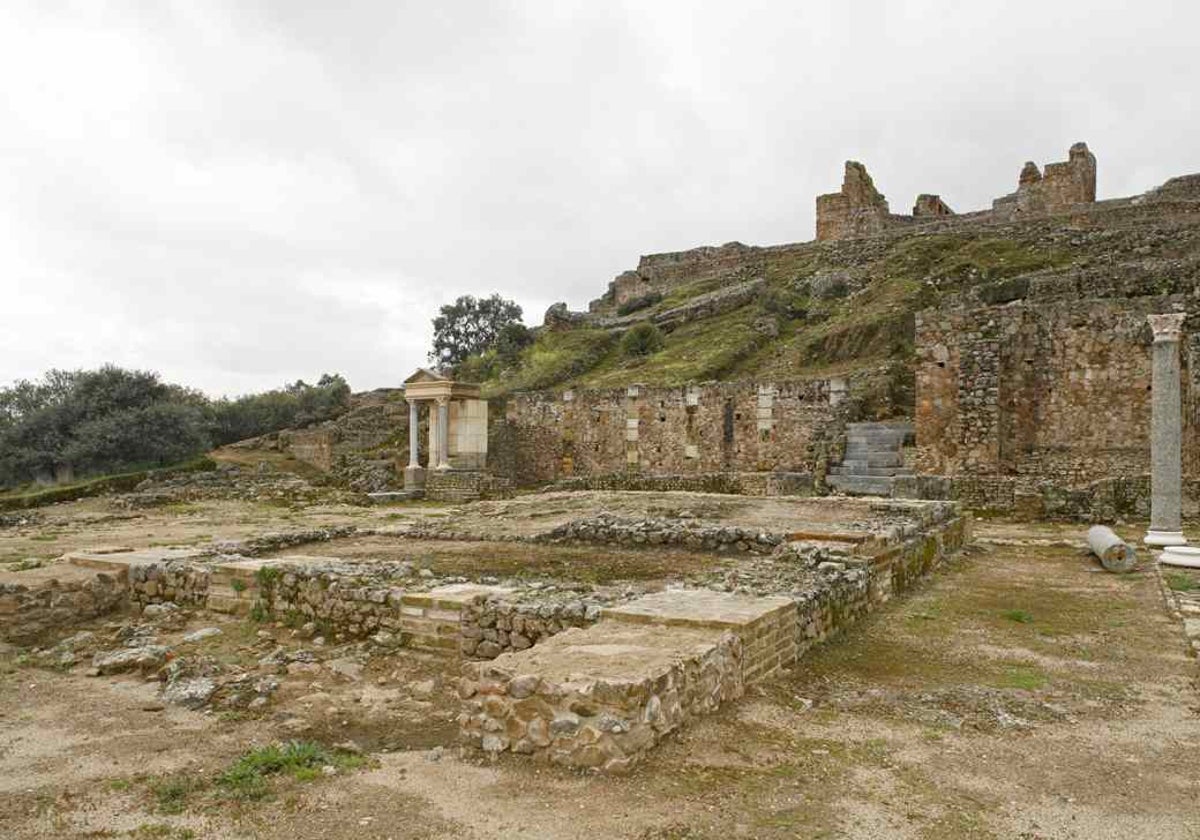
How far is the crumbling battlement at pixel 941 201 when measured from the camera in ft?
120

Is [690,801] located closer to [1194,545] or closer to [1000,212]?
[1194,545]

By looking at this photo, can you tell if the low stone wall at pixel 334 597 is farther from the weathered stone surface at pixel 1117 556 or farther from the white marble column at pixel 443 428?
the white marble column at pixel 443 428

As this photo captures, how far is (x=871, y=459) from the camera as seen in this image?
2078cm

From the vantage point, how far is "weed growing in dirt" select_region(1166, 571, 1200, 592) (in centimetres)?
916

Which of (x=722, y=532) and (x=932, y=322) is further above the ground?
(x=932, y=322)

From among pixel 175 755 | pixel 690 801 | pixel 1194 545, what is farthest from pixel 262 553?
pixel 1194 545

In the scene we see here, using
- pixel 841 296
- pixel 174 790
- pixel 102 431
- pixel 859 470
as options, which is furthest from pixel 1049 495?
pixel 102 431

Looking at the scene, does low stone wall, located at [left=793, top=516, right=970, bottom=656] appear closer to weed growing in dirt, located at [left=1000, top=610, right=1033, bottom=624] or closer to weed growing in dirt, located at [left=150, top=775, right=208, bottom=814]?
weed growing in dirt, located at [left=1000, top=610, right=1033, bottom=624]

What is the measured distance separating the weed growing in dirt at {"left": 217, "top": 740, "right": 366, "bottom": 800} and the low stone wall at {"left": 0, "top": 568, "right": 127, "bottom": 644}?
16.5 ft

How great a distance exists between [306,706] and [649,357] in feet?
94.1

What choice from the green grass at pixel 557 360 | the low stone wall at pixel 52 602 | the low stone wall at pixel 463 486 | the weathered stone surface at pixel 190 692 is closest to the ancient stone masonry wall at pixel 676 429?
the low stone wall at pixel 463 486

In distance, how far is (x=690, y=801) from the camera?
155 inches

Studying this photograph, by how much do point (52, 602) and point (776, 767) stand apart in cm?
777

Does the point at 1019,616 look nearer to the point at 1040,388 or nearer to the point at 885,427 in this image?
the point at 1040,388
